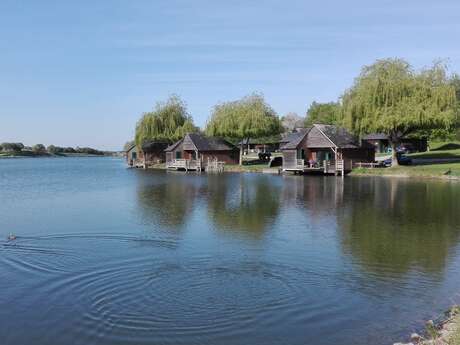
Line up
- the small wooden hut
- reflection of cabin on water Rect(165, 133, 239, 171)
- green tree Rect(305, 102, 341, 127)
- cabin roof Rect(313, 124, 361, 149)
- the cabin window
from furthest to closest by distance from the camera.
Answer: green tree Rect(305, 102, 341, 127) < the small wooden hut < reflection of cabin on water Rect(165, 133, 239, 171) < the cabin window < cabin roof Rect(313, 124, 361, 149)

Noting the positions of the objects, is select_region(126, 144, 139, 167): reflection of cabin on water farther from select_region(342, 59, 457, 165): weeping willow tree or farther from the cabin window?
select_region(342, 59, 457, 165): weeping willow tree

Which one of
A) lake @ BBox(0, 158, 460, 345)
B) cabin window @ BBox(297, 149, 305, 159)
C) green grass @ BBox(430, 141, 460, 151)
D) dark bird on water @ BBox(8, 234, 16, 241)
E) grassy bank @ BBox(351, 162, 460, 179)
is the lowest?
lake @ BBox(0, 158, 460, 345)

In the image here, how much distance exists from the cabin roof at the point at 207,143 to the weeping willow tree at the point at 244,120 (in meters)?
1.18

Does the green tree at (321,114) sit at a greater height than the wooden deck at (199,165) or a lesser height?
greater

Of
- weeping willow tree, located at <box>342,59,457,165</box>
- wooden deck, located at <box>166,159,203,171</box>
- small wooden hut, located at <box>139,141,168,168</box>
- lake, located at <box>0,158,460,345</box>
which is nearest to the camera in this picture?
lake, located at <box>0,158,460,345</box>

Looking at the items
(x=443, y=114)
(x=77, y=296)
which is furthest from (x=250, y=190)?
(x=77, y=296)

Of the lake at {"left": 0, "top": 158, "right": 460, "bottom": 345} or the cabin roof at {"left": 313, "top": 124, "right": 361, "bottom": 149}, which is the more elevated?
the cabin roof at {"left": 313, "top": 124, "right": 361, "bottom": 149}

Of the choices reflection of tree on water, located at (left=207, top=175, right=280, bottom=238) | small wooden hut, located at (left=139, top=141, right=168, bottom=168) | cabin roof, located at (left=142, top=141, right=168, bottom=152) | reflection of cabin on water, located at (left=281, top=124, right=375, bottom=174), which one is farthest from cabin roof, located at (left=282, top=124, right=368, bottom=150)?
small wooden hut, located at (left=139, top=141, right=168, bottom=168)

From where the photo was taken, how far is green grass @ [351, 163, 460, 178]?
4700 cm

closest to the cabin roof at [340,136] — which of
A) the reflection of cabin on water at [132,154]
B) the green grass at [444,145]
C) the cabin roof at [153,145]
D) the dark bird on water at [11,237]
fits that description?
the green grass at [444,145]

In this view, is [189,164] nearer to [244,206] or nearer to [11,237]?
[244,206]

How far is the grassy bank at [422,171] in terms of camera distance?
4691cm

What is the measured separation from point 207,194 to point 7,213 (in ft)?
46.5

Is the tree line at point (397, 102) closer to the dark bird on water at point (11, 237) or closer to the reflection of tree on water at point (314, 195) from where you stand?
the reflection of tree on water at point (314, 195)
